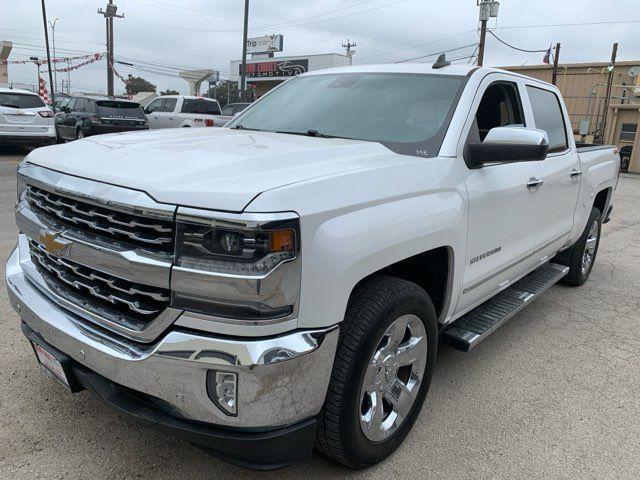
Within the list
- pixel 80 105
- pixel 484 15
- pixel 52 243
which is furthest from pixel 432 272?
pixel 484 15

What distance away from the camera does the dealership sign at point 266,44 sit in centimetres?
5519

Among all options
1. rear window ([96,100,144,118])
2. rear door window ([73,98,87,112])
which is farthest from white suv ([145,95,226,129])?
rear door window ([73,98,87,112])

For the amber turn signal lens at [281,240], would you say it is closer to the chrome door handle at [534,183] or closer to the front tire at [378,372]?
the front tire at [378,372]

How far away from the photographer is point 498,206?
10.1 feet

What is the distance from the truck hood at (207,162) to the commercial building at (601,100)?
88.3ft

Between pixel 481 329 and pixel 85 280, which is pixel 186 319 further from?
pixel 481 329

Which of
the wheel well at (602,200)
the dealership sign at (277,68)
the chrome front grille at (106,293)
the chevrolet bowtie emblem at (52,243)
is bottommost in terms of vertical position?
the wheel well at (602,200)

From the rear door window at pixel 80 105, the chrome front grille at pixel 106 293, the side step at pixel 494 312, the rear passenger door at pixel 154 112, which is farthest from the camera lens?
the rear passenger door at pixel 154 112

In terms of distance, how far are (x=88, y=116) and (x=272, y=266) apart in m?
16.2

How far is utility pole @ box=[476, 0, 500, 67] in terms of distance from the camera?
2516cm

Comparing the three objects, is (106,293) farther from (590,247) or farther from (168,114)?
(168,114)

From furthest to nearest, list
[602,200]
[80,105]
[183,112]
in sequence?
[183,112] < [80,105] < [602,200]

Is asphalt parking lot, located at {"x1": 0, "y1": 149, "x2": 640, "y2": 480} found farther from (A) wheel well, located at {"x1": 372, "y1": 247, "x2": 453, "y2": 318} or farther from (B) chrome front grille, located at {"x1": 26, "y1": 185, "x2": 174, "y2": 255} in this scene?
(B) chrome front grille, located at {"x1": 26, "y1": 185, "x2": 174, "y2": 255}

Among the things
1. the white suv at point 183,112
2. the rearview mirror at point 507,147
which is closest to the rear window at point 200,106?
the white suv at point 183,112
